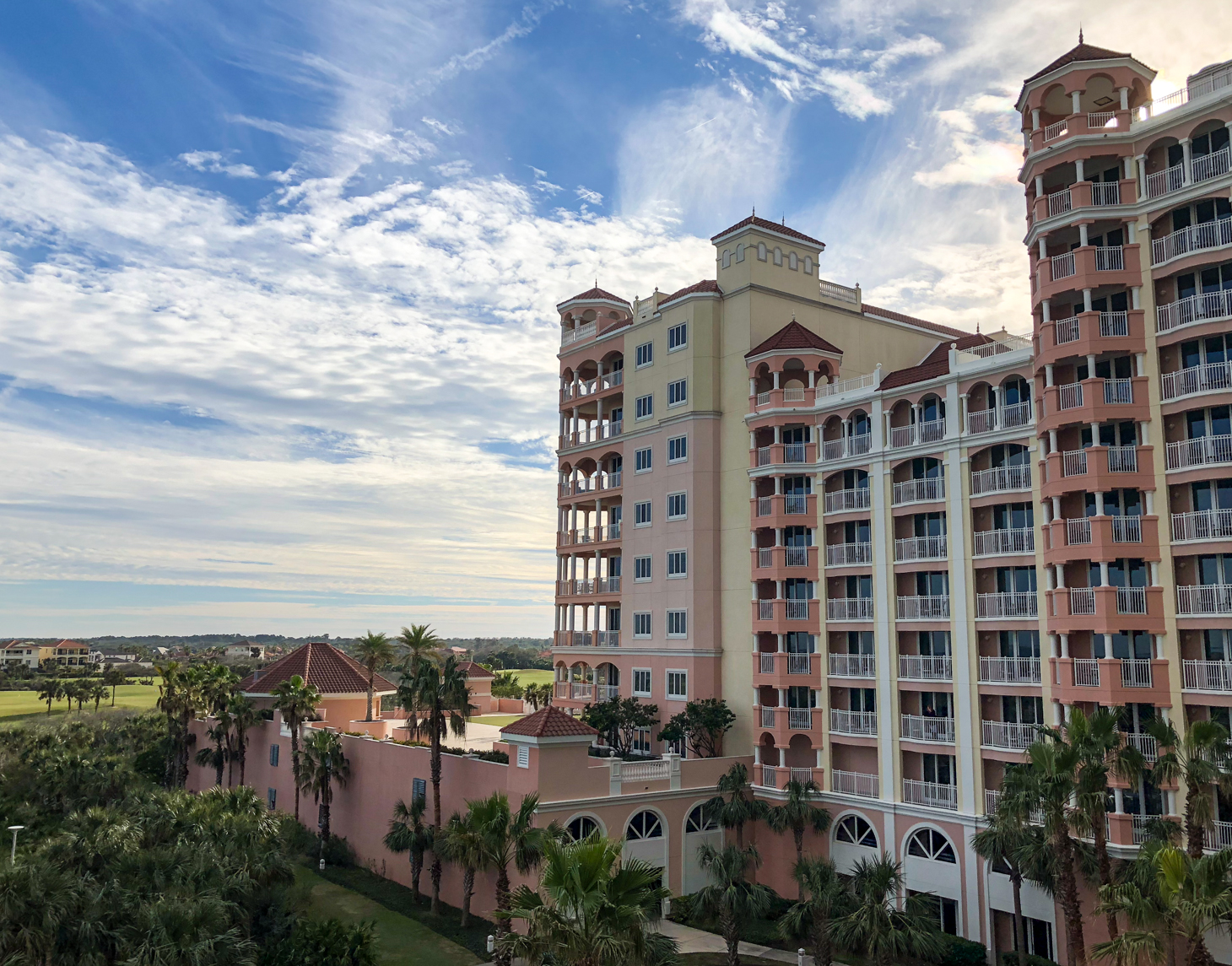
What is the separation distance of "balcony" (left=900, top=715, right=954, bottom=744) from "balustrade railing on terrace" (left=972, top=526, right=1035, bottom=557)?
6.83m

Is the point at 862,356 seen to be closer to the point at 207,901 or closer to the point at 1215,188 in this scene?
the point at 1215,188

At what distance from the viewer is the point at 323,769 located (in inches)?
1896

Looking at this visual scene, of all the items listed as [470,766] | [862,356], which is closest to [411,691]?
[470,766]

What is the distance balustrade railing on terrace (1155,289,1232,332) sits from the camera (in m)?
30.3

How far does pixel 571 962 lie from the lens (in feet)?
61.3

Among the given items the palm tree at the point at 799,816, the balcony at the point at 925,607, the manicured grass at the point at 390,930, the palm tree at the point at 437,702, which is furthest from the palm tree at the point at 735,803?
the manicured grass at the point at 390,930

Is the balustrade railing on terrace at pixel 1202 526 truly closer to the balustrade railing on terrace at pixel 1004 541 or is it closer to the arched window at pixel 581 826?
the balustrade railing on terrace at pixel 1004 541

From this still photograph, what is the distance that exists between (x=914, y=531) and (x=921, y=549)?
1.25 m

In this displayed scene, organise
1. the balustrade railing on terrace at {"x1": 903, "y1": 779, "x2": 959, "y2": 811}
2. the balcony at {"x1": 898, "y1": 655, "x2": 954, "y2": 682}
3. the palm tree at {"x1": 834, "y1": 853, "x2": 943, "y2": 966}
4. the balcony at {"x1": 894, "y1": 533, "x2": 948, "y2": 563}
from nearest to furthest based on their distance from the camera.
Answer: the palm tree at {"x1": 834, "y1": 853, "x2": 943, "y2": 966}, the balustrade railing on terrace at {"x1": 903, "y1": 779, "x2": 959, "y2": 811}, the balcony at {"x1": 898, "y1": 655, "x2": 954, "y2": 682}, the balcony at {"x1": 894, "y1": 533, "x2": 948, "y2": 563}

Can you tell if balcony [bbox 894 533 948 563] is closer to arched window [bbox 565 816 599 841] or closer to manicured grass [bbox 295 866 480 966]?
arched window [bbox 565 816 599 841]

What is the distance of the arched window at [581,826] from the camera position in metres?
37.0

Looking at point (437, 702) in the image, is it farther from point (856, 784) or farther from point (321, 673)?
point (321, 673)

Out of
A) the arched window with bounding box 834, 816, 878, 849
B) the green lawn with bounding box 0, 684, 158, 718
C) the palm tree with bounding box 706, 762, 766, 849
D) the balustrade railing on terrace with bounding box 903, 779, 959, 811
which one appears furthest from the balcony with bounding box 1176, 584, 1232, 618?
the green lawn with bounding box 0, 684, 158, 718

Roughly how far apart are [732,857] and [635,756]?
12.9 meters
